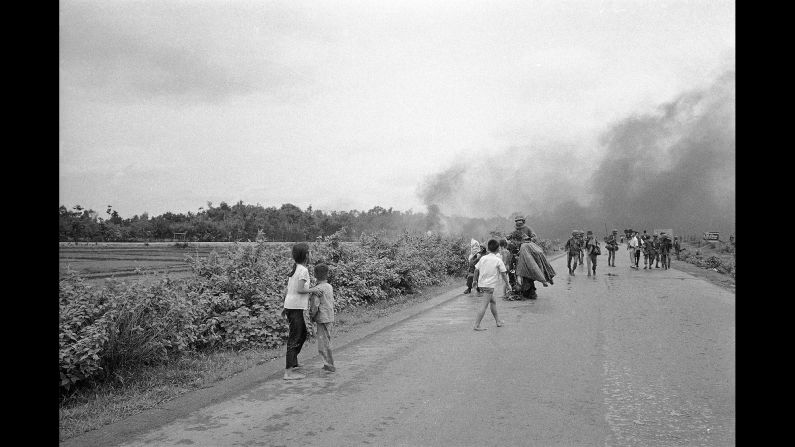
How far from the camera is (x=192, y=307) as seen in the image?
823 cm

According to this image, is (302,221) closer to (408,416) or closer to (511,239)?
(511,239)

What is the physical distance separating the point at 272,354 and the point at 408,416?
12.7ft

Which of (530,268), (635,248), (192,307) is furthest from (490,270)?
(635,248)

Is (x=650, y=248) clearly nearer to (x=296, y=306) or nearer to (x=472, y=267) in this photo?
(x=472, y=267)

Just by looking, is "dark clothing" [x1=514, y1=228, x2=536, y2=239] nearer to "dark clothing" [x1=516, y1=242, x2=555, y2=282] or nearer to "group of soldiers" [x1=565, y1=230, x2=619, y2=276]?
"dark clothing" [x1=516, y1=242, x2=555, y2=282]

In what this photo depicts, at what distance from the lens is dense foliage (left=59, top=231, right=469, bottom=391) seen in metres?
6.44

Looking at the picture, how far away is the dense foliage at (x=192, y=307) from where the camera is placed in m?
6.44

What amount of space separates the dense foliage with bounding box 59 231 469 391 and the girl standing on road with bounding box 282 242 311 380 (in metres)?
1.78

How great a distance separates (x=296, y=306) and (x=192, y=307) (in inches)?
89.8

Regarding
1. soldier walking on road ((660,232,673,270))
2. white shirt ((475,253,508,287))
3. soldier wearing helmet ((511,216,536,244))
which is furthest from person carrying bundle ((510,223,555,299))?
soldier walking on road ((660,232,673,270))

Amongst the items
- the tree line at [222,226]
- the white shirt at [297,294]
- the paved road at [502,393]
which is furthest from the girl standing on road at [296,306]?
the tree line at [222,226]

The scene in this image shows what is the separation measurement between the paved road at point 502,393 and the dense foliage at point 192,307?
4.66ft
